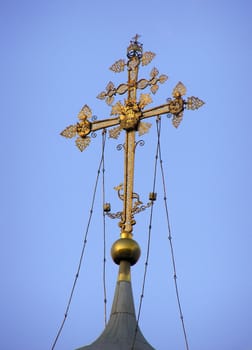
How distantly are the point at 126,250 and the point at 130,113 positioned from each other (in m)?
2.90

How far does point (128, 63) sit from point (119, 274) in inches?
181

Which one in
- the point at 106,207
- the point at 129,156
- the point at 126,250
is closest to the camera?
the point at 126,250

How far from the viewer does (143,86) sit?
16.6 meters

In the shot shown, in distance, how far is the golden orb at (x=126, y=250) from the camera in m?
15.0

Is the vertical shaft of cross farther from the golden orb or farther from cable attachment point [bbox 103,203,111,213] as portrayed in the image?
cable attachment point [bbox 103,203,111,213]

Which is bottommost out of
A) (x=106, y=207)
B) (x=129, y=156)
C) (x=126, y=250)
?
(x=126, y=250)

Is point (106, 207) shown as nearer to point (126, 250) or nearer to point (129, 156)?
point (129, 156)

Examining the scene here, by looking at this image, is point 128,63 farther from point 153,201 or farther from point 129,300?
point 129,300

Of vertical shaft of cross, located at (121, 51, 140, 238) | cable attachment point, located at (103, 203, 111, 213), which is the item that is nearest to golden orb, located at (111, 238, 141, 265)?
vertical shaft of cross, located at (121, 51, 140, 238)

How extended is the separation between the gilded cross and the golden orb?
218 mm

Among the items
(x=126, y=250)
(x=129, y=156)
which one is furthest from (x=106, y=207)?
(x=126, y=250)

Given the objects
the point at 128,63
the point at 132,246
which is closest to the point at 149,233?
the point at 132,246

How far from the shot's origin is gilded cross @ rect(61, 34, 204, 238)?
15.6m

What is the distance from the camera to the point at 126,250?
14930 millimetres
